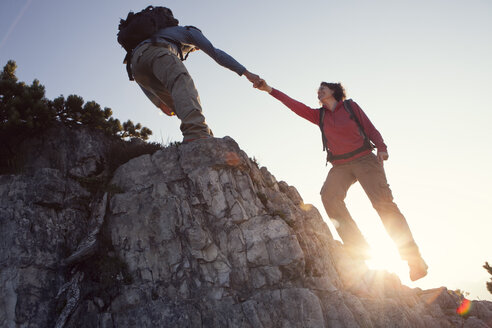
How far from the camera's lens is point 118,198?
6.22 m

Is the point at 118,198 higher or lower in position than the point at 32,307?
higher

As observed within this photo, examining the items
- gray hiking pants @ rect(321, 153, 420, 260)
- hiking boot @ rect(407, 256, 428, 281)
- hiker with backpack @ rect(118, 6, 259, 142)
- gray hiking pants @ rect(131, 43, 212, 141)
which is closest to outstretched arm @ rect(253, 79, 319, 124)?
hiker with backpack @ rect(118, 6, 259, 142)

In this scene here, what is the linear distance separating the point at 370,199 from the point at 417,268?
54.2 inches

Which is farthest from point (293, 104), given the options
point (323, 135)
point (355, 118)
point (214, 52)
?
point (214, 52)

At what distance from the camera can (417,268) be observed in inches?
227

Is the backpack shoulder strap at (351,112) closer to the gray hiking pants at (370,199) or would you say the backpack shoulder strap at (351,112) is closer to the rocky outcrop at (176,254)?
the gray hiking pants at (370,199)

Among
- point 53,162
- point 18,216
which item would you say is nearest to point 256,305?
point 18,216

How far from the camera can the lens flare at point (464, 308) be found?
22.7ft

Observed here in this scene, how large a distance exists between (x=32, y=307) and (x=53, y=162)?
3.00 meters

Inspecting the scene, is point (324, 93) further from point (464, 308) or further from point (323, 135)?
point (464, 308)

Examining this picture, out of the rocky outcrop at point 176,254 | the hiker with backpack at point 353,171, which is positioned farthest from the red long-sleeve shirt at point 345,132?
the rocky outcrop at point 176,254

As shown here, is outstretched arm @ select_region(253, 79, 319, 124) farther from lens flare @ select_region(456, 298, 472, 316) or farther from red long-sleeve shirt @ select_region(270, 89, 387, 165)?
lens flare @ select_region(456, 298, 472, 316)

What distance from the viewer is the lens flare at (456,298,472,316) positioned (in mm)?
6932

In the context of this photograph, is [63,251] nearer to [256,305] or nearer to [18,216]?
[18,216]
